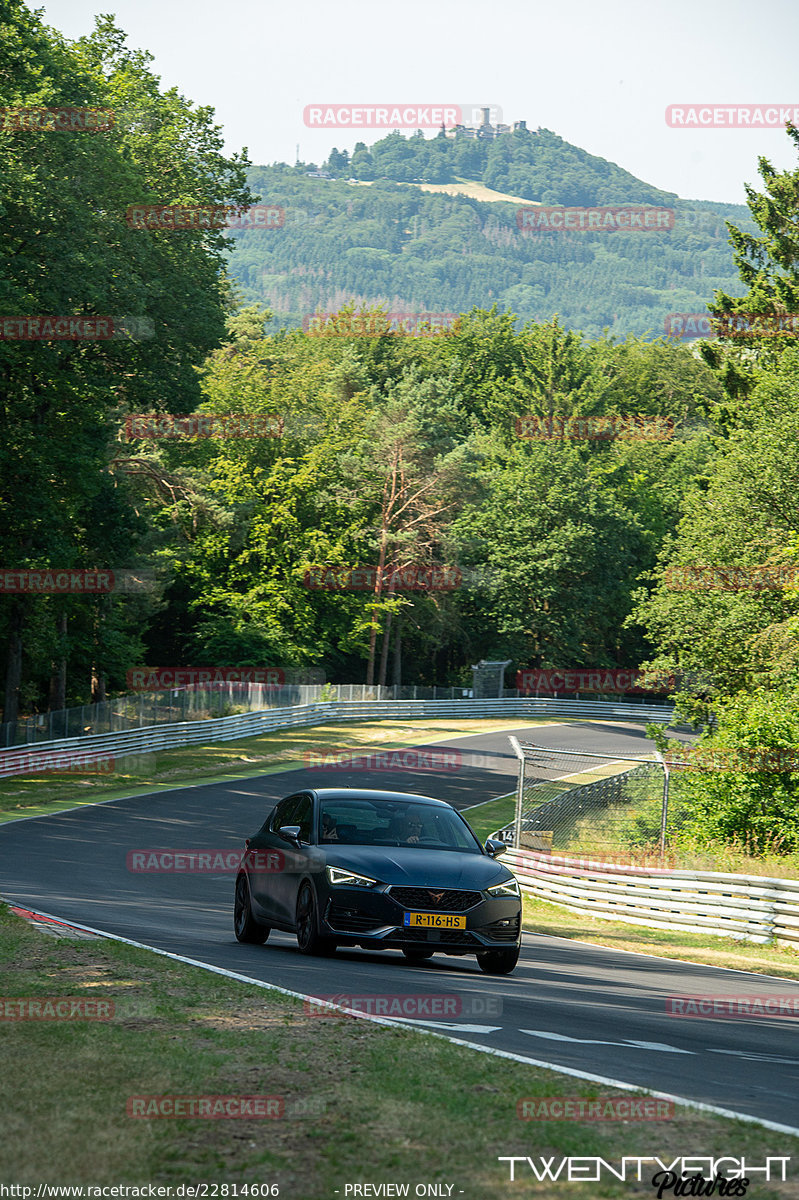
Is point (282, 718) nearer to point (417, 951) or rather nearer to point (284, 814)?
point (284, 814)

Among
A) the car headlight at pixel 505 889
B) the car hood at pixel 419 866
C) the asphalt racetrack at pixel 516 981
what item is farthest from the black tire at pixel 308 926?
the car headlight at pixel 505 889

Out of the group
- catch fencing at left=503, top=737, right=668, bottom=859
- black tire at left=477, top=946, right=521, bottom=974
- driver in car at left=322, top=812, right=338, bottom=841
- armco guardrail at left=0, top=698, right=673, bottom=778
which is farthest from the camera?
armco guardrail at left=0, top=698, right=673, bottom=778

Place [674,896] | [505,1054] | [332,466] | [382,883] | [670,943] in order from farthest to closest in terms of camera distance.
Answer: [332,466]
[674,896]
[670,943]
[382,883]
[505,1054]

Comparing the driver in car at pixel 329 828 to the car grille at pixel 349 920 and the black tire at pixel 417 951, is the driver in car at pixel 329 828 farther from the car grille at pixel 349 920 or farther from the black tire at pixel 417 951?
the black tire at pixel 417 951

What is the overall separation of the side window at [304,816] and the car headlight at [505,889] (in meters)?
1.81

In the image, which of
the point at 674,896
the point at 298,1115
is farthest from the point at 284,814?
the point at 674,896

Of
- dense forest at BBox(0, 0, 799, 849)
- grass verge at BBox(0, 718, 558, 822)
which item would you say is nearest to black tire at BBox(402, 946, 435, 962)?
dense forest at BBox(0, 0, 799, 849)

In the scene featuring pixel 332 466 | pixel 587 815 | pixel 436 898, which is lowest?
pixel 587 815

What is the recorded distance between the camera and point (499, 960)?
39.1 ft

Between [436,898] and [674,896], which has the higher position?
[436,898]

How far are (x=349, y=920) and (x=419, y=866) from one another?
0.78 m

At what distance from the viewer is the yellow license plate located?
11328 millimetres

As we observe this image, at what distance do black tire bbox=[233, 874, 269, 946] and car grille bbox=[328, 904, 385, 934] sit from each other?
1.90 metres

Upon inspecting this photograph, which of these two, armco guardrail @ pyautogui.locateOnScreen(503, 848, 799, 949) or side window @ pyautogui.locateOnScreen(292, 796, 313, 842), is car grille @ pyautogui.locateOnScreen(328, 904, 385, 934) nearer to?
side window @ pyautogui.locateOnScreen(292, 796, 313, 842)
